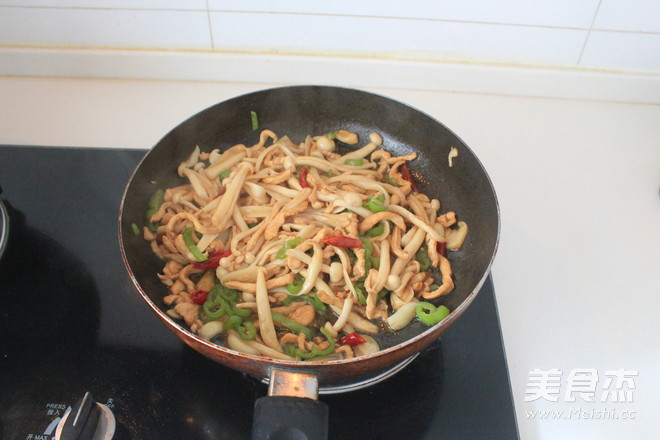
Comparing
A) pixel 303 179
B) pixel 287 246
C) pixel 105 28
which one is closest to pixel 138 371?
pixel 287 246

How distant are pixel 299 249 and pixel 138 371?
395mm

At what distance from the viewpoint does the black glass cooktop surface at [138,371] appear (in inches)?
39.0

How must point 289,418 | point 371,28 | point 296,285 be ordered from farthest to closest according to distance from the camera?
point 371,28, point 296,285, point 289,418

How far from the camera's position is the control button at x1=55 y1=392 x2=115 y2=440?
2.83 ft

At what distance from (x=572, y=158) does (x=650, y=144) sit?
9.6 inches

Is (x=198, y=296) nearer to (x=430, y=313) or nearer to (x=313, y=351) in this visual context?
(x=313, y=351)

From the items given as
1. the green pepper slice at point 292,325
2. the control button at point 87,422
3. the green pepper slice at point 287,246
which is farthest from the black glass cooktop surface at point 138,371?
the green pepper slice at point 287,246

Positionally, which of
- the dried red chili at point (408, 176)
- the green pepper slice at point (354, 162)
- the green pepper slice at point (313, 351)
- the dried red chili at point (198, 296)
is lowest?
the green pepper slice at point (313, 351)

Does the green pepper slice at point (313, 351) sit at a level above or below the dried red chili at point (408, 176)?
below

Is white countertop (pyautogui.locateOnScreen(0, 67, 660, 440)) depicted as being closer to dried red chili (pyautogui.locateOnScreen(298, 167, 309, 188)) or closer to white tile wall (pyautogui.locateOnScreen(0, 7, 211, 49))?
white tile wall (pyautogui.locateOnScreen(0, 7, 211, 49))

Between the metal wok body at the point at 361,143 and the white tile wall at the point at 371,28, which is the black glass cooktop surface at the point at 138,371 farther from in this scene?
the white tile wall at the point at 371,28

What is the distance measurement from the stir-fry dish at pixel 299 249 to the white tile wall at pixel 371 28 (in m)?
0.41

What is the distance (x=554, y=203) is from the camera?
1411mm

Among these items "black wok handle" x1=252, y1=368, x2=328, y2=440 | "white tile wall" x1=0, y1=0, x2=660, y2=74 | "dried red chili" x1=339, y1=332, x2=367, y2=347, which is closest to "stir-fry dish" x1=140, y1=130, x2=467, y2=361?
"dried red chili" x1=339, y1=332, x2=367, y2=347
